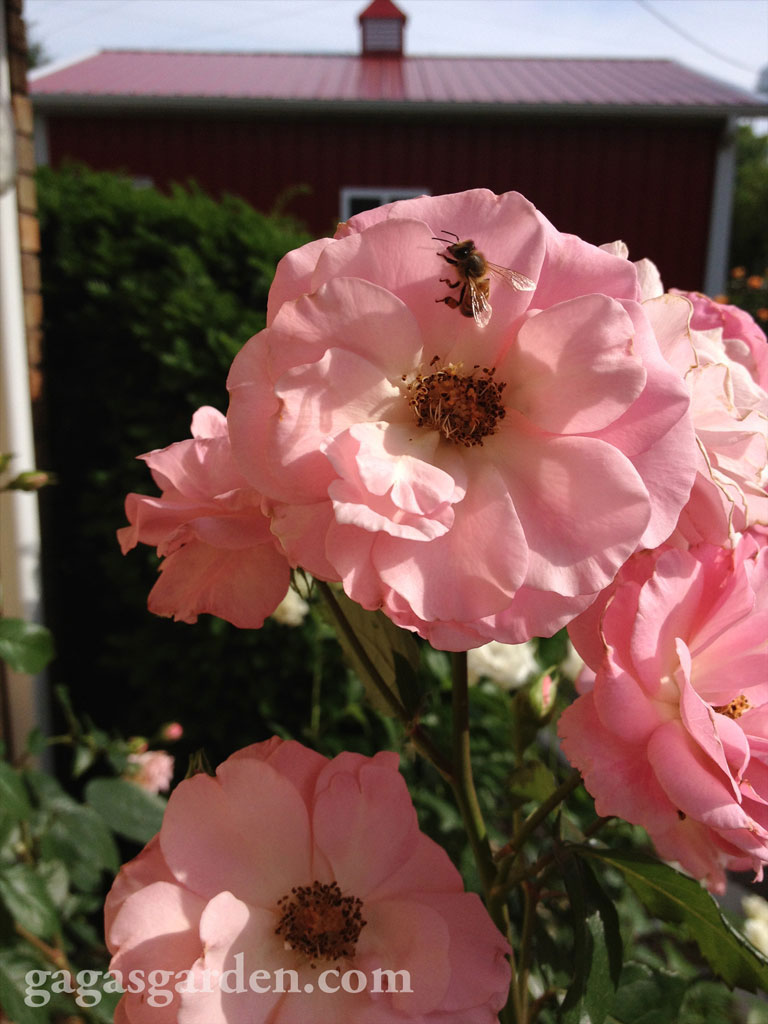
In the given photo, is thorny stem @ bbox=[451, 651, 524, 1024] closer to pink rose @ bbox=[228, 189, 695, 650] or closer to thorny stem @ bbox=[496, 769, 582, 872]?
thorny stem @ bbox=[496, 769, 582, 872]

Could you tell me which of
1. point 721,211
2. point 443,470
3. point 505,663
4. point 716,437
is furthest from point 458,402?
point 721,211

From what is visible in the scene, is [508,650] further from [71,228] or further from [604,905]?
[71,228]

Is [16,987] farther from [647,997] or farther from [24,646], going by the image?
[647,997]

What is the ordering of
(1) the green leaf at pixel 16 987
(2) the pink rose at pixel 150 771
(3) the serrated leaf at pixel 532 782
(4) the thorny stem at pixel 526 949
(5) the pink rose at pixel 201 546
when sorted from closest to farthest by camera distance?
(5) the pink rose at pixel 201 546
(4) the thorny stem at pixel 526 949
(3) the serrated leaf at pixel 532 782
(1) the green leaf at pixel 16 987
(2) the pink rose at pixel 150 771

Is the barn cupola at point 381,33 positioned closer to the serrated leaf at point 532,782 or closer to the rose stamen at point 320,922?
the serrated leaf at point 532,782

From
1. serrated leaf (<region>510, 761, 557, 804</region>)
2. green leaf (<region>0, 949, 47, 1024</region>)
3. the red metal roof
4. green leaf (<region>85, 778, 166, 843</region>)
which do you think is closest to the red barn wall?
the red metal roof

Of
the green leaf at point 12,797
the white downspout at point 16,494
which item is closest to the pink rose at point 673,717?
the green leaf at point 12,797

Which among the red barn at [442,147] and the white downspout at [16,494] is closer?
the white downspout at [16,494]
